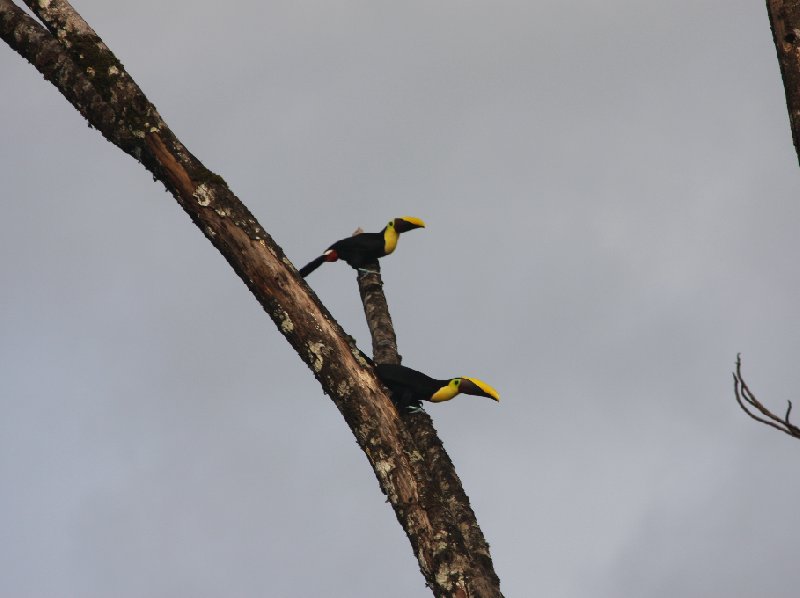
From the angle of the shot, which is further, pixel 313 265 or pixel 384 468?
pixel 313 265

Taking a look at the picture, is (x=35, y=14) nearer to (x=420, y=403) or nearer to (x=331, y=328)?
(x=331, y=328)

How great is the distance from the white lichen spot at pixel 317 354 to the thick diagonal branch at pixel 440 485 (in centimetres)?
67

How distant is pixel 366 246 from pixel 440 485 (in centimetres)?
299

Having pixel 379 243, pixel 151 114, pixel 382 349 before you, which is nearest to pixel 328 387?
pixel 151 114

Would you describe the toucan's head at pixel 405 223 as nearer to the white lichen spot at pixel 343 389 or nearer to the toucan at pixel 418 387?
the toucan at pixel 418 387

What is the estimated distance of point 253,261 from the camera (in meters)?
5.22

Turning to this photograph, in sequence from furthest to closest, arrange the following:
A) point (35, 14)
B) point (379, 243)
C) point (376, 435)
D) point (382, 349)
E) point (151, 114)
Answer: point (379, 243) < point (382, 349) < point (35, 14) < point (151, 114) < point (376, 435)

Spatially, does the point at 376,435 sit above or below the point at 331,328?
below

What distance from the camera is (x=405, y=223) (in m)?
8.59

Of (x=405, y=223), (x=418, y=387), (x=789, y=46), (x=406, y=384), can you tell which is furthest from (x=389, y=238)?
(x=789, y=46)

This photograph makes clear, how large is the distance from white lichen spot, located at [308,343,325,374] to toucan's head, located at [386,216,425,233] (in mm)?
3570

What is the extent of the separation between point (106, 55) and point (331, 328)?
2085 mm

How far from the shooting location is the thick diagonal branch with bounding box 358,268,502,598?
4906 millimetres

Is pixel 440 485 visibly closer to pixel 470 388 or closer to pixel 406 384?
pixel 406 384
